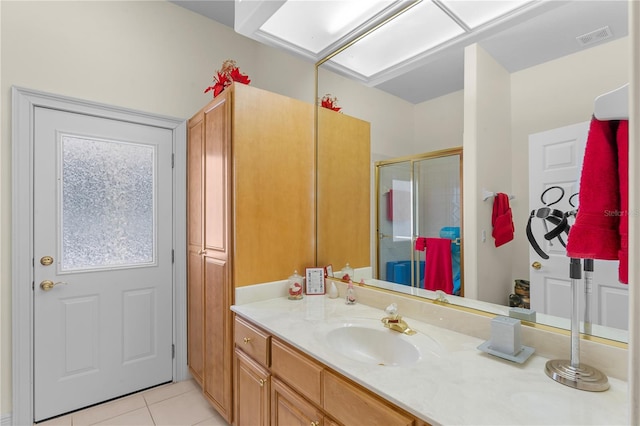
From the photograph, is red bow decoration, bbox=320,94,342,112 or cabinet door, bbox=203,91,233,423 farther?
red bow decoration, bbox=320,94,342,112

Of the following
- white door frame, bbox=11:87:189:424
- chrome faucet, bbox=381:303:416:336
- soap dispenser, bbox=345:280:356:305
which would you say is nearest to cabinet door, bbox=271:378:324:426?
chrome faucet, bbox=381:303:416:336

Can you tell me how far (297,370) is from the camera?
→ 126 cm

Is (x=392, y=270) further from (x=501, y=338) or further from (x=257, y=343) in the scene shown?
(x=257, y=343)

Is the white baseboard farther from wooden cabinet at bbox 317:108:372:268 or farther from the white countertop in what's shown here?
wooden cabinet at bbox 317:108:372:268

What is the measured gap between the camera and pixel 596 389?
34.6 inches

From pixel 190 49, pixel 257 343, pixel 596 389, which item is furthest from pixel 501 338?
pixel 190 49

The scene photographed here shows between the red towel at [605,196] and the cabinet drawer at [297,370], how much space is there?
94 cm

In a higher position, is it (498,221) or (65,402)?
(498,221)

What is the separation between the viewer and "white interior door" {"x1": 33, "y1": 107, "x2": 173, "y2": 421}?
202cm

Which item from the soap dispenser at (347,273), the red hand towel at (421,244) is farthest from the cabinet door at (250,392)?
the red hand towel at (421,244)

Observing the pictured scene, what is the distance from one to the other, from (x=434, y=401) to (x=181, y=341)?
225 centimetres

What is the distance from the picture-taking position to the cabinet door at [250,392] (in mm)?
1464

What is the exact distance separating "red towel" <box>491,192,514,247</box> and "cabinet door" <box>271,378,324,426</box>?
3.22ft

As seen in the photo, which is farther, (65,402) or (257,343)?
(65,402)
